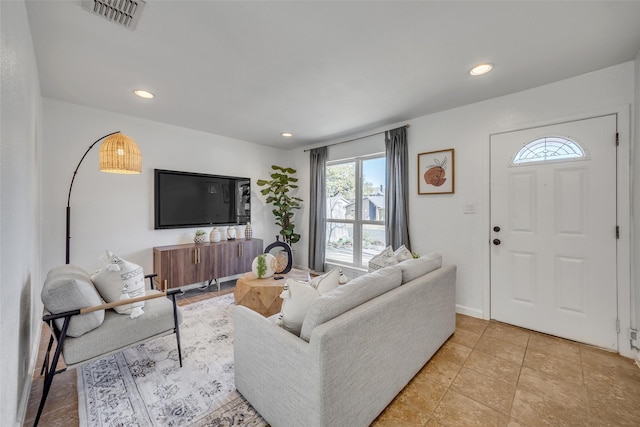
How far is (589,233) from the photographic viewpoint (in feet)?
7.47

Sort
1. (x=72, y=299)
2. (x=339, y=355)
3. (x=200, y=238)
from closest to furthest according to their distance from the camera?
(x=339, y=355) < (x=72, y=299) < (x=200, y=238)

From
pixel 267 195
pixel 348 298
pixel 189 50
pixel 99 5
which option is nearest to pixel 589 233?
pixel 348 298

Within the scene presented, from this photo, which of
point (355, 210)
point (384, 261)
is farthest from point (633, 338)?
point (355, 210)

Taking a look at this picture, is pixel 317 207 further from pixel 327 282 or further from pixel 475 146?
pixel 327 282

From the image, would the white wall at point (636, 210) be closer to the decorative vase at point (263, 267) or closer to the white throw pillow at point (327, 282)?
the white throw pillow at point (327, 282)

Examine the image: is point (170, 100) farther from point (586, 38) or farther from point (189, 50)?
point (586, 38)

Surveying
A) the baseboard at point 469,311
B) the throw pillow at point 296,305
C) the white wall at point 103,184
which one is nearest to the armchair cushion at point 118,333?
the throw pillow at point 296,305

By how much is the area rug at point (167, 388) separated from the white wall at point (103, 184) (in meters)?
1.62

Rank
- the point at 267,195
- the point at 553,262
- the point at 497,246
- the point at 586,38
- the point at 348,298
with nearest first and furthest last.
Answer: the point at 348,298 < the point at 586,38 < the point at 553,262 < the point at 497,246 < the point at 267,195

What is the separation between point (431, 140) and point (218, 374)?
3.38 m

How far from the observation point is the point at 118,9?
4.94 feet

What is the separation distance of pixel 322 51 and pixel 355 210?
2609mm

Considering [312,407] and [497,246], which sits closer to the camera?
[312,407]

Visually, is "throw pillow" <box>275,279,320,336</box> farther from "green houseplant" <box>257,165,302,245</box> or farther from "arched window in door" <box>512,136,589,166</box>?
"green houseplant" <box>257,165,302,245</box>
